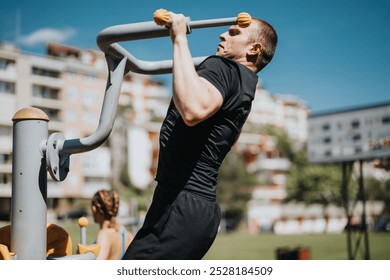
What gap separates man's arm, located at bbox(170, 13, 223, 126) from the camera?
1066 millimetres

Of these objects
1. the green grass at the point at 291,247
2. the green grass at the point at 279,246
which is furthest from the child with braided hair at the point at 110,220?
the green grass at the point at 291,247

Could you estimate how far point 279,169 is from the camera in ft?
141

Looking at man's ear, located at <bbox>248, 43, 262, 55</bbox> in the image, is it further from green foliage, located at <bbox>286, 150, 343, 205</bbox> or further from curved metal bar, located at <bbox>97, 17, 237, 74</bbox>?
green foliage, located at <bbox>286, 150, 343, 205</bbox>

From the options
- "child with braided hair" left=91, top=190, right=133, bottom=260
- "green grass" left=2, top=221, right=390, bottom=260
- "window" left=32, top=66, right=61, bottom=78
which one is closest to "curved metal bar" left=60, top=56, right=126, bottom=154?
"child with braided hair" left=91, top=190, right=133, bottom=260

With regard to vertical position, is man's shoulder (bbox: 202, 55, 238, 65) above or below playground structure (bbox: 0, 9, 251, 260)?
above

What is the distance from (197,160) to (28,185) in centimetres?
38

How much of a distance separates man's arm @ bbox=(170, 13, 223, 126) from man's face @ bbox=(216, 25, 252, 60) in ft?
0.65

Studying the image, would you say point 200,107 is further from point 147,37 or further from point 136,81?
point 136,81

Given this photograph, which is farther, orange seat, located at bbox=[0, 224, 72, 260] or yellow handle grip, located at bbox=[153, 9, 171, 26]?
orange seat, located at bbox=[0, 224, 72, 260]

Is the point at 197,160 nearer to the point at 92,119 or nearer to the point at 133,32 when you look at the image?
the point at 133,32

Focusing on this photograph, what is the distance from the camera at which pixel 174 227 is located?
1209 mm

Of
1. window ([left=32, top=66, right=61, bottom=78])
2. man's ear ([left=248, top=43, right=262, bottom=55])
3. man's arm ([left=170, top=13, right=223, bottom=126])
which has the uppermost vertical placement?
window ([left=32, top=66, right=61, bottom=78])

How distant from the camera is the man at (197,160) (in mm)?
1183
